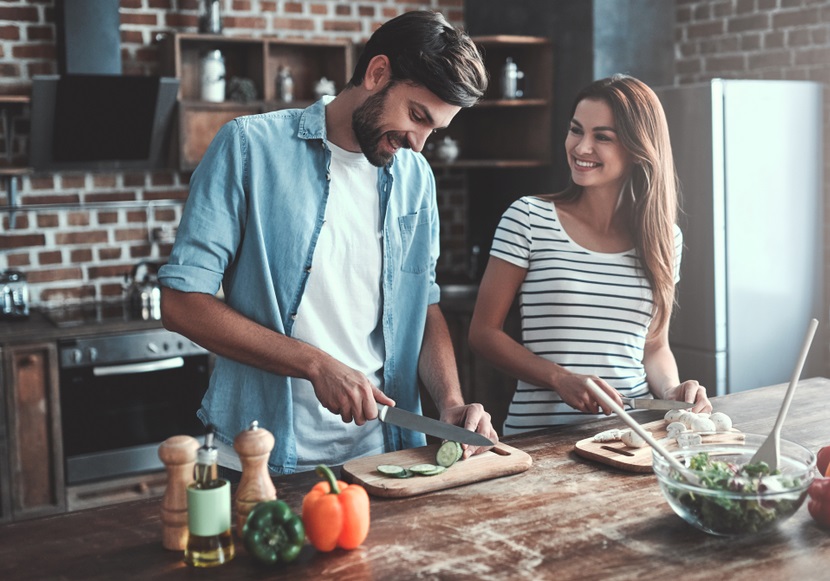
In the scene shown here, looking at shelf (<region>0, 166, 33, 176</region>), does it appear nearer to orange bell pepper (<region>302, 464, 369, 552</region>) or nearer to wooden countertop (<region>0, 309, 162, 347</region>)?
wooden countertop (<region>0, 309, 162, 347</region>)

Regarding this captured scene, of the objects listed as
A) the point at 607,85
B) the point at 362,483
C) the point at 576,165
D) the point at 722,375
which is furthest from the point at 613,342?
the point at 722,375

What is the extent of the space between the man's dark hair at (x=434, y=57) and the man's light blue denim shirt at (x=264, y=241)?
235mm

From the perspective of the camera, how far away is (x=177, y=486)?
4.62ft

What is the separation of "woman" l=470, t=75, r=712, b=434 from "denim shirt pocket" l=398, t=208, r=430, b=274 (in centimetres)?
27

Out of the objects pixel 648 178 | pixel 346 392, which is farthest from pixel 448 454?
pixel 648 178

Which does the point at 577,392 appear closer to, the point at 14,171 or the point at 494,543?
the point at 494,543

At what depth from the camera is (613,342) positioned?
2334 mm

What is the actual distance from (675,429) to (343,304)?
0.73 meters

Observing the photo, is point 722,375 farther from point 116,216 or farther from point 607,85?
point 116,216

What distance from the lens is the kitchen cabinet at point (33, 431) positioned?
355cm

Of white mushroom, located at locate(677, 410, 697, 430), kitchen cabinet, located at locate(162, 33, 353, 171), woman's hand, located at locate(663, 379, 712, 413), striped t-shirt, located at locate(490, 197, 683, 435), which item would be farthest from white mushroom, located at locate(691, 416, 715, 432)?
kitchen cabinet, located at locate(162, 33, 353, 171)

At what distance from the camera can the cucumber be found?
1745mm

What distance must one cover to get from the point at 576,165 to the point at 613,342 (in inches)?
18.0

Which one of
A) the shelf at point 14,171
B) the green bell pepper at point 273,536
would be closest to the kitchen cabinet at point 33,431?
the shelf at point 14,171
